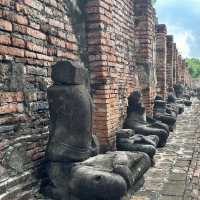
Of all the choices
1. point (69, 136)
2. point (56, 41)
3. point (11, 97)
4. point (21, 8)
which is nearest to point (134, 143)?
point (69, 136)

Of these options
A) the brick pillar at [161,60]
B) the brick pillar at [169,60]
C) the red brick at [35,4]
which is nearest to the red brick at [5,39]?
the red brick at [35,4]

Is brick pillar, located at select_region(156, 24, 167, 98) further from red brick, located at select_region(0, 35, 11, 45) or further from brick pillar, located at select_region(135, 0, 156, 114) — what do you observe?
red brick, located at select_region(0, 35, 11, 45)

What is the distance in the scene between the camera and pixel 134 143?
19.2 feet

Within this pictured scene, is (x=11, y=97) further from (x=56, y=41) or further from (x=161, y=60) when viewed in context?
(x=161, y=60)

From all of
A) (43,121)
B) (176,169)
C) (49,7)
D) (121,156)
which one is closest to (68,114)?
(43,121)

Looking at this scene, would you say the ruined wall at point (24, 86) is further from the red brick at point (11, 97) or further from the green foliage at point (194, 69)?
the green foliage at point (194, 69)

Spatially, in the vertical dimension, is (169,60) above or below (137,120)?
above

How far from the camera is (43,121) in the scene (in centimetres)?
457

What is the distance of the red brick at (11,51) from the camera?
3.77 m

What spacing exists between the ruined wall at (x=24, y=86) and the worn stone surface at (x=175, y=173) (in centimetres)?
137

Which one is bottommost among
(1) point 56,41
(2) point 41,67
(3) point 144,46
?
(2) point 41,67

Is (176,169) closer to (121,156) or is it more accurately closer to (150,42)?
(121,156)

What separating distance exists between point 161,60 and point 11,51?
31.3 feet

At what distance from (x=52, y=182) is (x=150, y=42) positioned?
6187 millimetres
